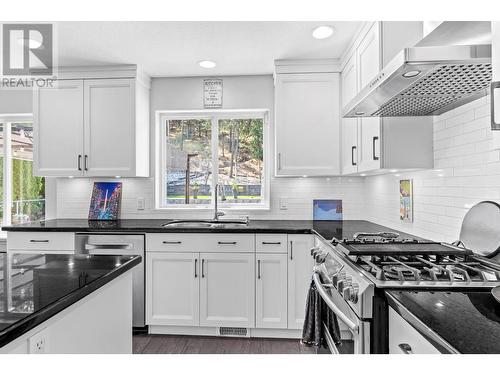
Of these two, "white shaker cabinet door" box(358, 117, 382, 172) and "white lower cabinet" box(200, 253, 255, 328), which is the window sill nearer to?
"white lower cabinet" box(200, 253, 255, 328)

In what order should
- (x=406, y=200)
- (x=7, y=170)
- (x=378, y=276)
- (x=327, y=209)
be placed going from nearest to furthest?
1. (x=378, y=276)
2. (x=406, y=200)
3. (x=327, y=209)
4. (x=7, y=170)

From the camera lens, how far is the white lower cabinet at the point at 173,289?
270cm

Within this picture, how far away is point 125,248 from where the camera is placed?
273cm

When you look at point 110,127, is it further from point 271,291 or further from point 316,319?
point 316,319

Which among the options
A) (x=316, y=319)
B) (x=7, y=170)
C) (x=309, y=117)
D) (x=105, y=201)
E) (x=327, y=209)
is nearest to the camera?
(x=316, y=319)

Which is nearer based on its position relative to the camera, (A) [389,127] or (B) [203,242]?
(A) [389,127]

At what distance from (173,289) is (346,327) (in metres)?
1.70

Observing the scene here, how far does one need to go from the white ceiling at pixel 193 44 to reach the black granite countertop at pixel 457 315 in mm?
1936

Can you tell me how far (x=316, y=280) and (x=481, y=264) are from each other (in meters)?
0.74

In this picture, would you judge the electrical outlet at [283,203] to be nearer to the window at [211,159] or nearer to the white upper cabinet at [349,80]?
the window at [211,159]

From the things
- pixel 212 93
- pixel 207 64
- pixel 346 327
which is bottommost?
pixel 346 327

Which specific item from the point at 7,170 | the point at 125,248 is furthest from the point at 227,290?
the point at 7,170

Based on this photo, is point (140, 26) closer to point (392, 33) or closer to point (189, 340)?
point (392, 33)

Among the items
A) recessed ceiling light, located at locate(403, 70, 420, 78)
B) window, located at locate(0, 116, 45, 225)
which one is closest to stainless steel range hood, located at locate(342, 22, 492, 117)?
recessed ceiling light, located at locate(403, 70, 420, 78)
